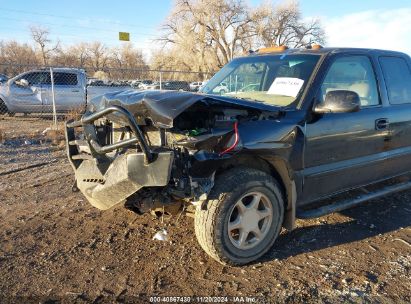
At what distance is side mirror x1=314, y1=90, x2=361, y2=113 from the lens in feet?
11.2

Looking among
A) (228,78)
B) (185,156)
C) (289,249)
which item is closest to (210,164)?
(185,156)

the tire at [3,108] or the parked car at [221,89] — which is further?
the tire at [3,108]

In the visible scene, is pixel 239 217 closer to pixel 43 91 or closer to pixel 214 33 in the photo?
pixel 43 91

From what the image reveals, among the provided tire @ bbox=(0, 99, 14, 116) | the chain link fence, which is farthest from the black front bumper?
tire @ bbox=(0, 99, 14, 116)

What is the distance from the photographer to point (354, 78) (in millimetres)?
4129

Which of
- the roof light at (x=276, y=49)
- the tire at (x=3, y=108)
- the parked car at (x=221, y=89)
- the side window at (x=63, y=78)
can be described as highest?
the roof light at (x=276, y=49)

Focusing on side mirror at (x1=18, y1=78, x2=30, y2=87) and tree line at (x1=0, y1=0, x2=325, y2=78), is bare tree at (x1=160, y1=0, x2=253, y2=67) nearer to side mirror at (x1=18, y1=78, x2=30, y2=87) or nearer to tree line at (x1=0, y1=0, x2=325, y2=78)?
tree line at (x1=0, y1=0, x2=325, y2=78)

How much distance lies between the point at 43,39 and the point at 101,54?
9575 mm

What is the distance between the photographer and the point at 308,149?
3549mm

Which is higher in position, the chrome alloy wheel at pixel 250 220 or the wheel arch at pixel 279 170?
the wheel arch at pixel 279 170

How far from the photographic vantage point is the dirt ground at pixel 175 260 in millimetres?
2939

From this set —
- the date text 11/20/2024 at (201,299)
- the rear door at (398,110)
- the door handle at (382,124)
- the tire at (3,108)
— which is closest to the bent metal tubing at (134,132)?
the date text 11/20/2024 at (201,299)

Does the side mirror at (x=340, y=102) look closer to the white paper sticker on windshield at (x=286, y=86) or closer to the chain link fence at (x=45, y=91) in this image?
the white paper sticker on windshield at (x=286, y=86)

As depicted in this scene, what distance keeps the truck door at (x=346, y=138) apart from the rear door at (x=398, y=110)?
176 mm
